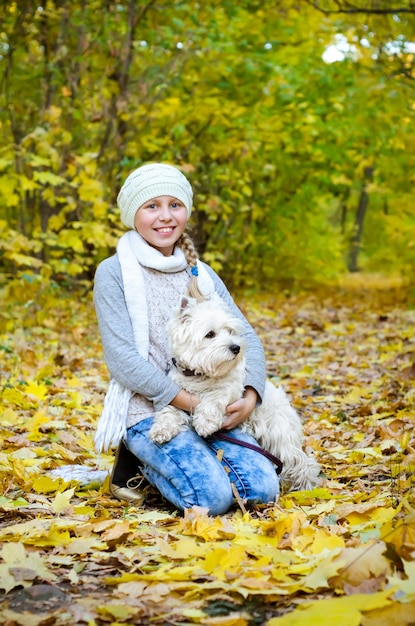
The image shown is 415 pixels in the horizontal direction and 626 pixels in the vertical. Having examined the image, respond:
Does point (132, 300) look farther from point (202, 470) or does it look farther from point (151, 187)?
point (202, 470)

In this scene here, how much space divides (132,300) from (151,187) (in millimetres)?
587

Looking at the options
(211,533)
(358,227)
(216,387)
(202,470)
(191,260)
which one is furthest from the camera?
(358,227)

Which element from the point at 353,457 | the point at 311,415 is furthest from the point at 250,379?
the point at 311,415

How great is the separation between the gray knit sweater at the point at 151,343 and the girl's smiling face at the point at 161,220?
185 millimetres

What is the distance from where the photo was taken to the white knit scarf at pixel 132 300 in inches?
137

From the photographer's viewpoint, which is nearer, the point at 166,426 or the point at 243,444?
the point at 166,426

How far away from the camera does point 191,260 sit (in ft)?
12.5

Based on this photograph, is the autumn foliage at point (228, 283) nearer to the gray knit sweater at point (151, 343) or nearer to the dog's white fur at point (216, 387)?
the dog's white fur at point (216, 387)

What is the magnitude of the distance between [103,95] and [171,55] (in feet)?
4.70

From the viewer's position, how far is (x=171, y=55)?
10250 mm

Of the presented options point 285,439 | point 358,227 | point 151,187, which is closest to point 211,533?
point 285,439

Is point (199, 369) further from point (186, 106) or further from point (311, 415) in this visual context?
point (186, 106)

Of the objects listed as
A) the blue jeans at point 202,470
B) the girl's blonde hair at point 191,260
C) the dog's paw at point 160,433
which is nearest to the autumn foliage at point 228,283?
the blue jeans at point 202,470

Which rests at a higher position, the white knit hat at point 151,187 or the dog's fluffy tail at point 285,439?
the white knit hat at point 151,187
